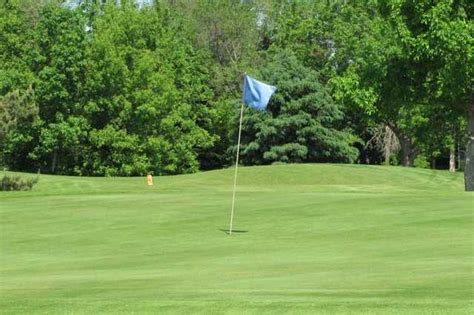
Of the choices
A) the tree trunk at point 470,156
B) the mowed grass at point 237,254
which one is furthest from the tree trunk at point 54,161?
the tree trunk at point 470,156

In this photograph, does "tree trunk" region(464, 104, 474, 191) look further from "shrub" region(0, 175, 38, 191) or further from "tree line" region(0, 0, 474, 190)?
"shrub" region(0, 175, 38, 191)

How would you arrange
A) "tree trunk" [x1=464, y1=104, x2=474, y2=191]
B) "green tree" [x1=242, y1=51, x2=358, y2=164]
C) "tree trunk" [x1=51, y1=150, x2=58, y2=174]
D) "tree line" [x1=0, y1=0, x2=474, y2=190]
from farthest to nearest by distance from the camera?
"tree trunk" [x1=51, y1=150, x2=58, y2=174] < "tree line" [x1=0, y1=0, x2=474, y2=190] < "green tree" [x1=242, y1=51, x2=358, y2=164] < "tree trunk" [x1=464, y1=104, x2=474, y2=191]

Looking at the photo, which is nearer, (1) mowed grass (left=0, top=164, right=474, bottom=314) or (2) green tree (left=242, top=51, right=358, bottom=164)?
(1) mowed grass (left=0, top=164, right=474, bottom=314)

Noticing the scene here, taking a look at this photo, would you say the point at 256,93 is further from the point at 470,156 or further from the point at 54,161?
the point at 54,161

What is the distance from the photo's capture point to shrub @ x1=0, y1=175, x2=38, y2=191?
35438mm

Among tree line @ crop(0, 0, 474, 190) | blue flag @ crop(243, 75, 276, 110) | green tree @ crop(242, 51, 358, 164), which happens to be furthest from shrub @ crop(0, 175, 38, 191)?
green tree @ crop(242, 51, 358, 164)

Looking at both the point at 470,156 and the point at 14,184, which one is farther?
the point at 14,184

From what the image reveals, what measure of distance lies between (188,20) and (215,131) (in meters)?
11.4

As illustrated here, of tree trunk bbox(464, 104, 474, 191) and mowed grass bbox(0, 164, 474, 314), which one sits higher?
tree trunk bbox(464, 104, 474, 191)

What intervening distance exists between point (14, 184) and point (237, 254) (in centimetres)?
2233

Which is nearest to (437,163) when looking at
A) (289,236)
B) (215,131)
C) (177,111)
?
(215,131)

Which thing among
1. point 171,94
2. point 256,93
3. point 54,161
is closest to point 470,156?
point 256,93

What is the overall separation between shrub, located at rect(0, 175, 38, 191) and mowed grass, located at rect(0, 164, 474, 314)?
7.56 m

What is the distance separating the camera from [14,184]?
117ft
